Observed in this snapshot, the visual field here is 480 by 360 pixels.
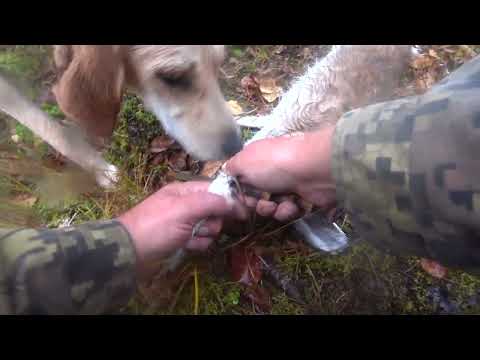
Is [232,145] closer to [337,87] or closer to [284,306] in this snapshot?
[337,87]

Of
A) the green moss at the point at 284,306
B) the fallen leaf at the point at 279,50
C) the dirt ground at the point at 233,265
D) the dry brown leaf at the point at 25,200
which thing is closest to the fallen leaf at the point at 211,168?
the dirt ground at the point at 233,265

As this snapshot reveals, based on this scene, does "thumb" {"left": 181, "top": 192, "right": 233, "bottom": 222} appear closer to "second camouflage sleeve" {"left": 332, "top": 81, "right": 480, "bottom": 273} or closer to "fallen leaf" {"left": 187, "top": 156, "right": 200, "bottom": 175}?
"second camouflage sleeve" {"left": 332, "top": 81, "right": 480, "bottom": 273}

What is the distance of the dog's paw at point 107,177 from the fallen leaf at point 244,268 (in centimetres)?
63

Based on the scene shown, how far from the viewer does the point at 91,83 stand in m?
1.52

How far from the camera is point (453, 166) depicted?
0.79 metres

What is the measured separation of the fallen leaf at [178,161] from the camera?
1740 millimetres

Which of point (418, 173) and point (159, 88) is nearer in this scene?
point (418, 173)

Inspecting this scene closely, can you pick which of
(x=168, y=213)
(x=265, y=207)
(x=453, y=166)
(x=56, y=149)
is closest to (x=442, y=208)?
(x=453, y=166)

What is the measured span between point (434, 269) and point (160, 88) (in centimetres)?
118

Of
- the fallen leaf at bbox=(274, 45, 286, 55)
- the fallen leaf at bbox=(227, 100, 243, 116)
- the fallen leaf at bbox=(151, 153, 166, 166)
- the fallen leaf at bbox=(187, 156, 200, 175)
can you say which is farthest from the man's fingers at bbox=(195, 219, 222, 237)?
the fallen leaf at bbox=(274, 45, 286, 55)

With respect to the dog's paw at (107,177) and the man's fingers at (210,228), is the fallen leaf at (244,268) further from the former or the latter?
the dog's paw at (107,177)

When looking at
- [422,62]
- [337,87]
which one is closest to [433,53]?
[422,62]

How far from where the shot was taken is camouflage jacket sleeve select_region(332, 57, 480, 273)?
79 centimetres

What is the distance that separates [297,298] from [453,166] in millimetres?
824
